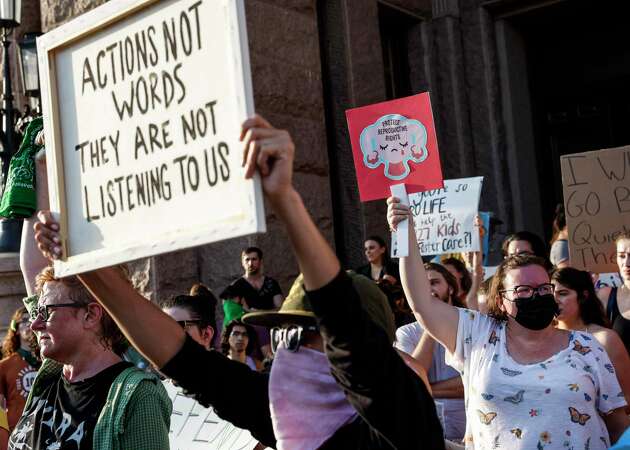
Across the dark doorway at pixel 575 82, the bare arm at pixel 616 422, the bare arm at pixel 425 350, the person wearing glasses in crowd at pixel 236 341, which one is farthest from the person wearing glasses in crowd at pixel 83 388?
the dark doorway at pixel 575 82

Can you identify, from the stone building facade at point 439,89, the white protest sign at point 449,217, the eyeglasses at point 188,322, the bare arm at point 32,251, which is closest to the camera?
the bare arm at point 32,251

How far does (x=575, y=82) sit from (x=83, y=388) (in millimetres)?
11105

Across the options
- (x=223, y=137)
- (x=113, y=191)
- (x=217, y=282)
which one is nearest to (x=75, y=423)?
(x=113, y=191)

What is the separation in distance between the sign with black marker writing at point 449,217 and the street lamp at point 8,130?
3.24 m

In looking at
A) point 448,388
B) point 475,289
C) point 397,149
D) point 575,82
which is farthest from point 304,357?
point 575,82

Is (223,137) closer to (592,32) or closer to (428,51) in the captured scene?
Result: (428,51)

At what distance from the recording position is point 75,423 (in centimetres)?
335

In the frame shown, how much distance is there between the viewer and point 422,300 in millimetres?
4258

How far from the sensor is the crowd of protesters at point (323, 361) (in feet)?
7.25

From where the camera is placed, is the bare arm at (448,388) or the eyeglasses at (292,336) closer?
the eyeglasses at (292,336)

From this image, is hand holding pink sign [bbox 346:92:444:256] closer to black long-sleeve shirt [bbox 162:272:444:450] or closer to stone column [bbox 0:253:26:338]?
black long-sleeve shirt [bbox 162:272:444:450]

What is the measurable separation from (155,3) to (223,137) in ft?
1.49

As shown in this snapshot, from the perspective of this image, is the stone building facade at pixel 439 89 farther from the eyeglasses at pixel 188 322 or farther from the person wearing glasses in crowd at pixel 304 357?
the person wearing glasses in crowd at pixel 304 357

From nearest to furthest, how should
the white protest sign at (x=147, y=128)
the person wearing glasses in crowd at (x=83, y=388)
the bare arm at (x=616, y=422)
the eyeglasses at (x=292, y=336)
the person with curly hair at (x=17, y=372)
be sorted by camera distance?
the white protest sign at (x=147, y=128) → the eyeglasses at (x=292, y=336) → the person wearing glasses in crowd at (x=83, y=388) → the bare arm at (x=616, y=422) → the person with curly hair at (x=17, y=372)
